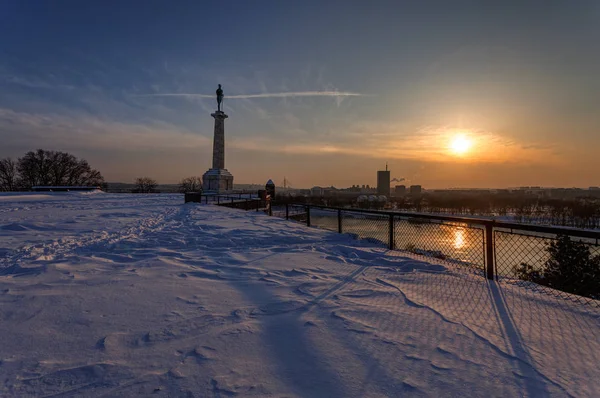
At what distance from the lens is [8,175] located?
55219 mm

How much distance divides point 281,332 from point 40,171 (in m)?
68.6

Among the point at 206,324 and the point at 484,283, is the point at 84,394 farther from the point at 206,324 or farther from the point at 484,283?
the point at 484,283

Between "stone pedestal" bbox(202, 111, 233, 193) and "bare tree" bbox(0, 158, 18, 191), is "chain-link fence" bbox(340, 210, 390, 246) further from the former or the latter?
"bare tree" bbox(0, 158, 18, 191)

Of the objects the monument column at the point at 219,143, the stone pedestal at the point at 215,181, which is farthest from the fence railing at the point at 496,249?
the monument column at the point at 219,143

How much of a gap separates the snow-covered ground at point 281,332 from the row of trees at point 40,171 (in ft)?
207

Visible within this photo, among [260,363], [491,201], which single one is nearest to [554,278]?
[260,363]

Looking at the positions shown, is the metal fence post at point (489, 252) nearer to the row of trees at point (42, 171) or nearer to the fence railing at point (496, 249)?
the fence railing at point (496, 249)

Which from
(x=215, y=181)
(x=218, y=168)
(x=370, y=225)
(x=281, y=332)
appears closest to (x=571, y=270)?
(x=370, y=225)

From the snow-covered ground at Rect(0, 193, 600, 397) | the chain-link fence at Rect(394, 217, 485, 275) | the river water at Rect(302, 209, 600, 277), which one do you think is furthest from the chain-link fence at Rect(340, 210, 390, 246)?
the snow-covered ground at Rect(0, 193, 600, 397)

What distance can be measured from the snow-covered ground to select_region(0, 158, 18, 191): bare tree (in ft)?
227

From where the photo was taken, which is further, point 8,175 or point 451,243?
point 8,175

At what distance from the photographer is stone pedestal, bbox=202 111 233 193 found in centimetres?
3666

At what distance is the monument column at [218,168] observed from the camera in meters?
36.7

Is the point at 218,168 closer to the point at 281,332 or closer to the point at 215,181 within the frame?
the point at 215,181
